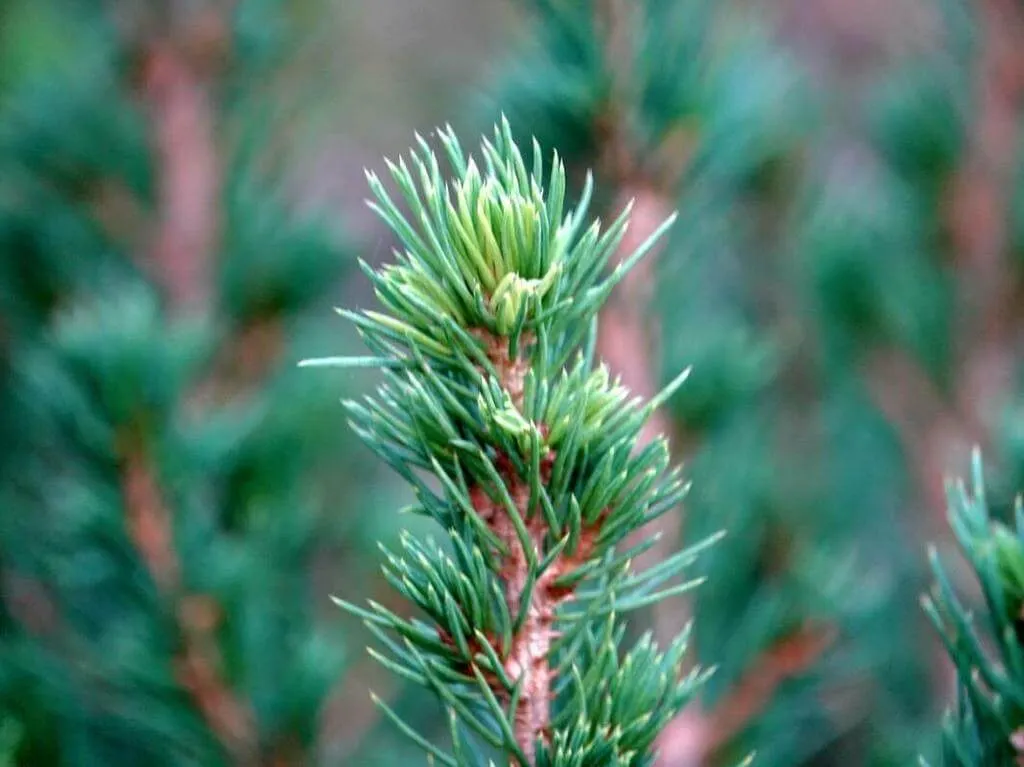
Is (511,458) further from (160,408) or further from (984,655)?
(160,408)

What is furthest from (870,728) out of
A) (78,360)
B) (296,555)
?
(78,360)

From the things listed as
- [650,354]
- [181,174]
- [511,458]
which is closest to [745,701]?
[650,354]

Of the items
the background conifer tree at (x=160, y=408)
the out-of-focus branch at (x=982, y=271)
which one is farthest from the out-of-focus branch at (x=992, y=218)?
the background conifer tree at (x=160, y=408)

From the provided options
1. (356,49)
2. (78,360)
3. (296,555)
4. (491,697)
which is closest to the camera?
(491,697)

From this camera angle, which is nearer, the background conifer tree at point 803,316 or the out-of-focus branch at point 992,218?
the background conifer tree at point 803,316

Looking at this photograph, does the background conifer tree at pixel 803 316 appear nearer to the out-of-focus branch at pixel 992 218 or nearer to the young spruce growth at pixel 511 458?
the out-of-focus branch at pixel 992 218

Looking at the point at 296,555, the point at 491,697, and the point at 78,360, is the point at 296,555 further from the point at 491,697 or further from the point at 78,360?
the point at 491,697

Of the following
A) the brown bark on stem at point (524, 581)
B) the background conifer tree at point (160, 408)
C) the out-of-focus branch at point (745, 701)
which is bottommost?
the out-of-focus branch at point (745, 701)
